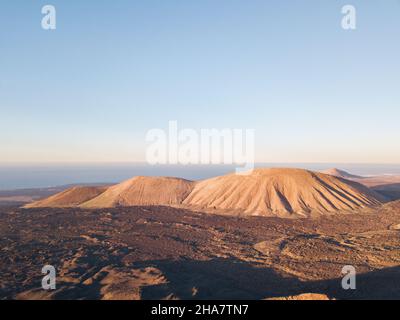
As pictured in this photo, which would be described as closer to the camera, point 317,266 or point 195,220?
point 317,266

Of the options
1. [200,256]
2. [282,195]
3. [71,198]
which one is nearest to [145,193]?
[71,198]

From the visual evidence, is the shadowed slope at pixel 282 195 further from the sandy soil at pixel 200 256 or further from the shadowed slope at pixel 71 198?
the shadowed slope at pixel 71 198

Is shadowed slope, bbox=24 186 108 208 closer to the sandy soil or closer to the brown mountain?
the brown mountain

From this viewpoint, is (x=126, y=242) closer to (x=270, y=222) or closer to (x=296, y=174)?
(x=270, y=222)

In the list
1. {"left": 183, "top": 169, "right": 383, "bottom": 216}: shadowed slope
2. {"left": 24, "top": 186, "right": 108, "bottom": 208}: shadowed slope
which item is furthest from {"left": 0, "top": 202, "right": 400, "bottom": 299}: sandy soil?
{"left": 24, "top": 186, "right": 108, "bottom": 208}: shadowed slope

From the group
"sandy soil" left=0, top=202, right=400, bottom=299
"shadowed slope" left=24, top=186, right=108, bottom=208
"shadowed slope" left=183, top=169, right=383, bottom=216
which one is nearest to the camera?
"sandy soil" left=0, top=202, right=400, bottom=299

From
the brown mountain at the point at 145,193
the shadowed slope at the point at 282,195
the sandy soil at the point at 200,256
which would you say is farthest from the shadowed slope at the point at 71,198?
the shadowed slope at the point at 282,195

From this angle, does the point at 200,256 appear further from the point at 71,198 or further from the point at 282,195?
the point at 71,198

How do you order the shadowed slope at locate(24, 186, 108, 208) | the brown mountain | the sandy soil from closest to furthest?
1. the sandy soil
2. the brown mountain
3. the shadowed slope at locate(24, 186, 108, 208)

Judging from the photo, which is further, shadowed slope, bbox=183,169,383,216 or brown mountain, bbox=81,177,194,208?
brown mountain, bbox=81,177,194,208

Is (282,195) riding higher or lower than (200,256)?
higher
